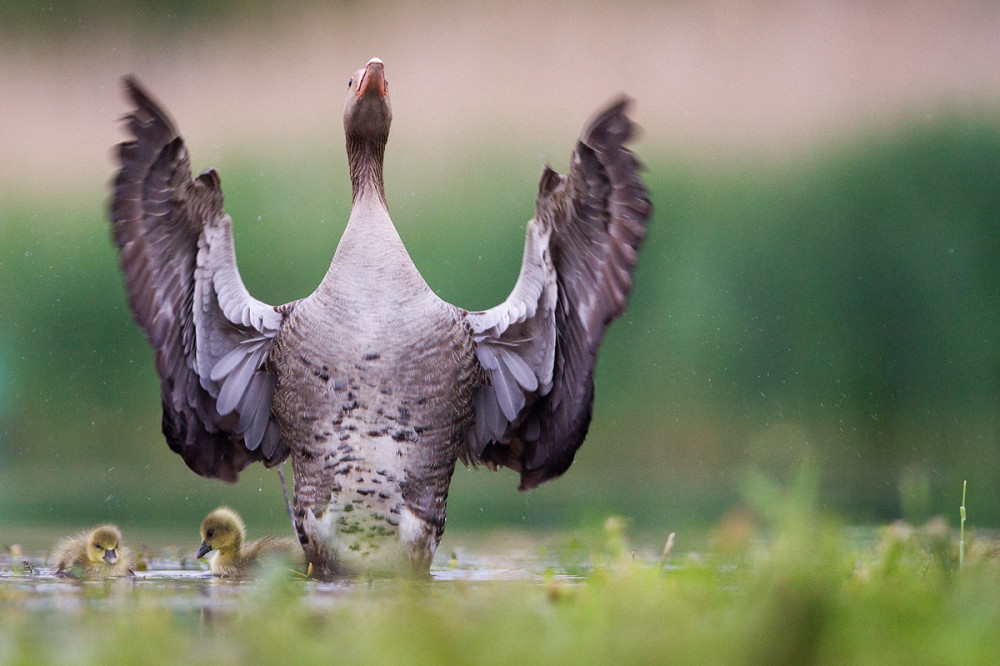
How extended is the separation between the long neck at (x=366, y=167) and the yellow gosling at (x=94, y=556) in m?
1.78

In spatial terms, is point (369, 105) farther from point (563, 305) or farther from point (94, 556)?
point (94, 556)

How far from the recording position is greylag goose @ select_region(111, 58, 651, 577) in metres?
4.63

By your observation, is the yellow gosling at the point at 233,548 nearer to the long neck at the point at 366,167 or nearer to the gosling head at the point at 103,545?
the gosling head at the point at 103,545

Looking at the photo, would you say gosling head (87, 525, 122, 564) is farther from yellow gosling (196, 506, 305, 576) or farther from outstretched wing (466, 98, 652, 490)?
outstretched wing (466, 98, 652, 490)

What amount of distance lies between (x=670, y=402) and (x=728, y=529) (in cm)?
859

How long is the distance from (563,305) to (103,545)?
7.05 ft

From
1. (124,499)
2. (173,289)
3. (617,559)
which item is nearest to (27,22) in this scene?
(124,499)

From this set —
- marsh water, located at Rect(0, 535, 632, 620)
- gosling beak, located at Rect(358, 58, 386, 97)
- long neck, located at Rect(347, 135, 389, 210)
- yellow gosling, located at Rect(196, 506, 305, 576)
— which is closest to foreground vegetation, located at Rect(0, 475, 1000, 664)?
marsh water, located at Rect(0, 535, 632, 620)

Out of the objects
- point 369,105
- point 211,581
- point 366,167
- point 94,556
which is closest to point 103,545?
point 94,556

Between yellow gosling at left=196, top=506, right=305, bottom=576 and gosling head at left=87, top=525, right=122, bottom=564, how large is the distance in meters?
0.38

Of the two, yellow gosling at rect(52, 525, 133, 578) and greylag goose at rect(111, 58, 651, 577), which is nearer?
greylag goose at rect(111, 58, 651, 577)

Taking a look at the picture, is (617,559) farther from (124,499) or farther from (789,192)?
(789,192)

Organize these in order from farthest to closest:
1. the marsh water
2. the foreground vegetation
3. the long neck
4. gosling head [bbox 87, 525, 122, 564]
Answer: the long neck → gosling head [bbox 87, 525, 122, 564] → the marsh water → the foreground vegetation

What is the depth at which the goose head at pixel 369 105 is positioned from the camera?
216 inches
